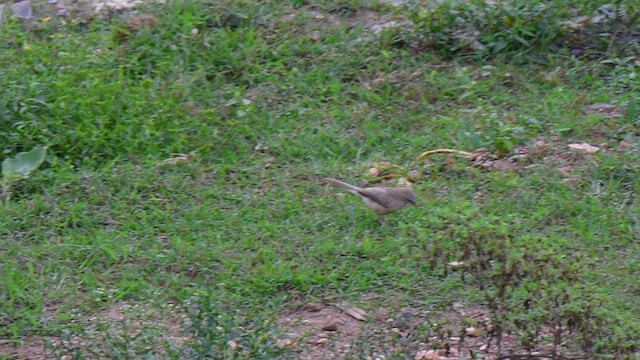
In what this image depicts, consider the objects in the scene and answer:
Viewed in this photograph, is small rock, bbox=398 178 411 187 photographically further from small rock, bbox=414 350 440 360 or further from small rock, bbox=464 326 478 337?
small rock, bbox=414 350 440 360

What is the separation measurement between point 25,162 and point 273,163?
147 centimetres

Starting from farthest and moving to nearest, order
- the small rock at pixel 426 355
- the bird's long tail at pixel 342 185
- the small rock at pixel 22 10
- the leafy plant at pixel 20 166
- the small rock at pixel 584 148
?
the small rock at pixel 22 10 < the small rock at pixel 584 148 < the leafy plant at pixel 20 166 < the bird's long tail at pixel 342 185 < the small rock at pixel 426 355

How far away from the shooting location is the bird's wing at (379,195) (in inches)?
213

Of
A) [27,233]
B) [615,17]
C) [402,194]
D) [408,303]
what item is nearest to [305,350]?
[408,303]

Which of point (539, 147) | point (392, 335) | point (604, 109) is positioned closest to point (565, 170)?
point (539, 147)

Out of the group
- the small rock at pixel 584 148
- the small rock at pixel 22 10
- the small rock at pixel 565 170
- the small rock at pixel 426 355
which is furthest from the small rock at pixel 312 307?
the small rock at pixel 22 10

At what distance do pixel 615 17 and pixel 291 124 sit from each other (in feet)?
8.36

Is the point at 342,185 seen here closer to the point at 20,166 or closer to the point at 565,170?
the point at 565,170

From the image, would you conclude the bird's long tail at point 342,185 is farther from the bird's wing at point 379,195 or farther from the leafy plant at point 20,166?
the leafy plant at point 20,166

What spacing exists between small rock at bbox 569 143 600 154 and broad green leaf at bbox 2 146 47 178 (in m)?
3.18

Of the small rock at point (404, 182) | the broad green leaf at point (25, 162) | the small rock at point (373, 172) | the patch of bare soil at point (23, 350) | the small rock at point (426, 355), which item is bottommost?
the small rock at point (404, 182)

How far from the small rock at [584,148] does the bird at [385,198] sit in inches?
49.0

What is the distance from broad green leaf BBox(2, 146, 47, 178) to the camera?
596cm

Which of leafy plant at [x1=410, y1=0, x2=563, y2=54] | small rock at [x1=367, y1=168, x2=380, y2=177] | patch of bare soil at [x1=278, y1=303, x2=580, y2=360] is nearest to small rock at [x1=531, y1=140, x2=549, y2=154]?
small rock at [x1=367, y1=168, x2=380, y2=177]
